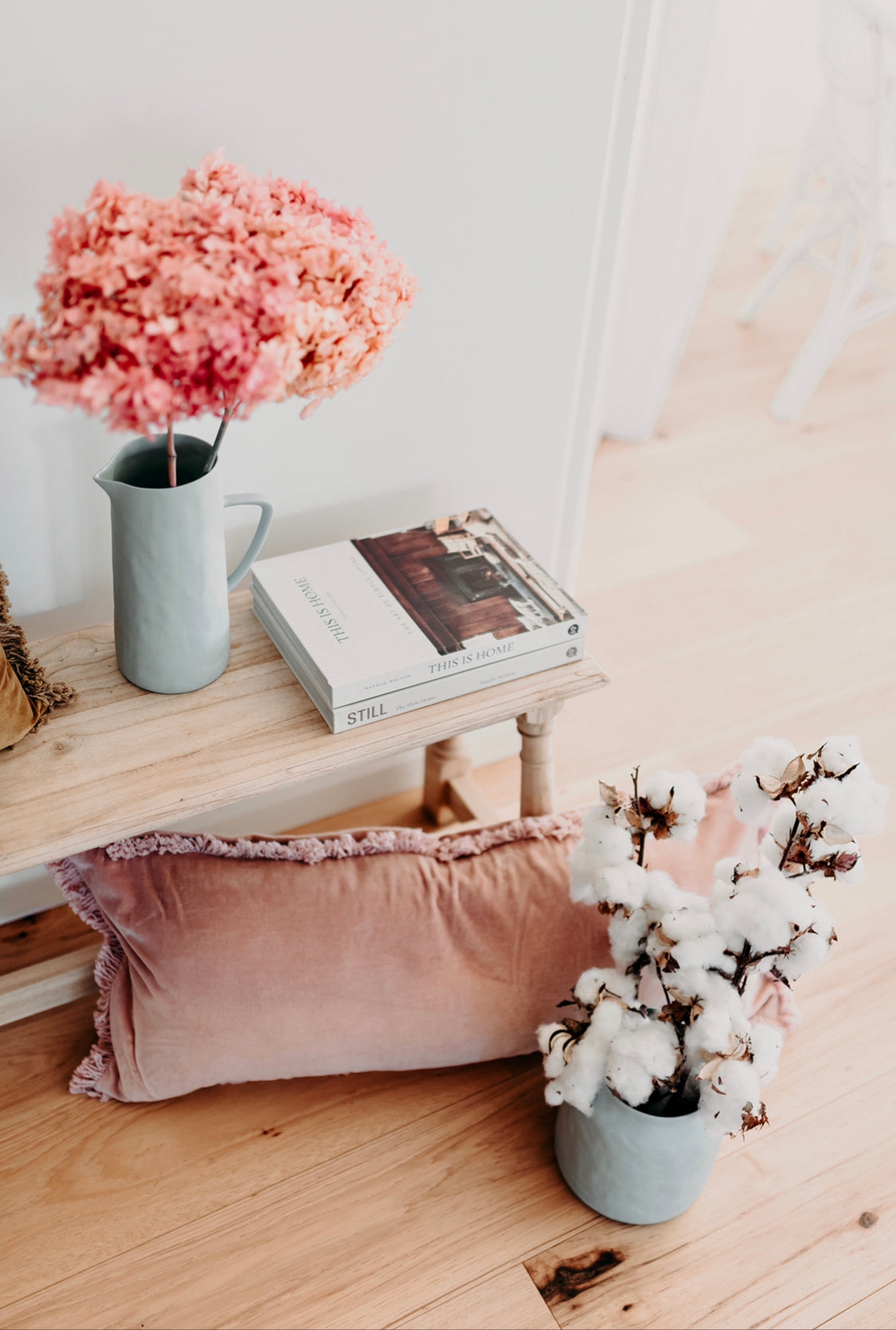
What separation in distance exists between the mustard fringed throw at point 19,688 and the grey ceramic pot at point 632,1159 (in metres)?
0.59

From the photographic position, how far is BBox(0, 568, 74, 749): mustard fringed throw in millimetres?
889

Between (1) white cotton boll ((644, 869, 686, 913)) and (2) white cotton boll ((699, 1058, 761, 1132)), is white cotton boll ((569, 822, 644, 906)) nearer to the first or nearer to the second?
(1) white cotton boll ((644, 869, 686, 913))

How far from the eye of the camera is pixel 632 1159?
3.28 feet

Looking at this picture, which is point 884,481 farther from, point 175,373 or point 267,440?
point 175,373

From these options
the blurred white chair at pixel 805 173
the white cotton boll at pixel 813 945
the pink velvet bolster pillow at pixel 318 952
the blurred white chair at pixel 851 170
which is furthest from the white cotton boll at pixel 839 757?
the blurred white chair at pixel 805 173

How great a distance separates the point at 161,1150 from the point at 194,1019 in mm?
152

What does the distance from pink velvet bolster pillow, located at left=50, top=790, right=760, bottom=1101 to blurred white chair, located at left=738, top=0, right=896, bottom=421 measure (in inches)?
62.2

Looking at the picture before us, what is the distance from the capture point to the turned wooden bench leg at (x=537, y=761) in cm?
114

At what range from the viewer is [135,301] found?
68cm

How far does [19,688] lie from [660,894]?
1.86ft

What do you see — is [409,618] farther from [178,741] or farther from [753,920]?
[753,920]

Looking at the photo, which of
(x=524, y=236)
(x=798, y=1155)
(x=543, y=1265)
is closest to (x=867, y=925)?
(x=798, y=1155)

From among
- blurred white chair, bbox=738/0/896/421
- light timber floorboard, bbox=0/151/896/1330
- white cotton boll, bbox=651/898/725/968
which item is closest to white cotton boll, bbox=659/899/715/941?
white cotton boll, bbox=651/898/725/968

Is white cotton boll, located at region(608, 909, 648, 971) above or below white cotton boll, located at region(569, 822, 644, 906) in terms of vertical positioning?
below
